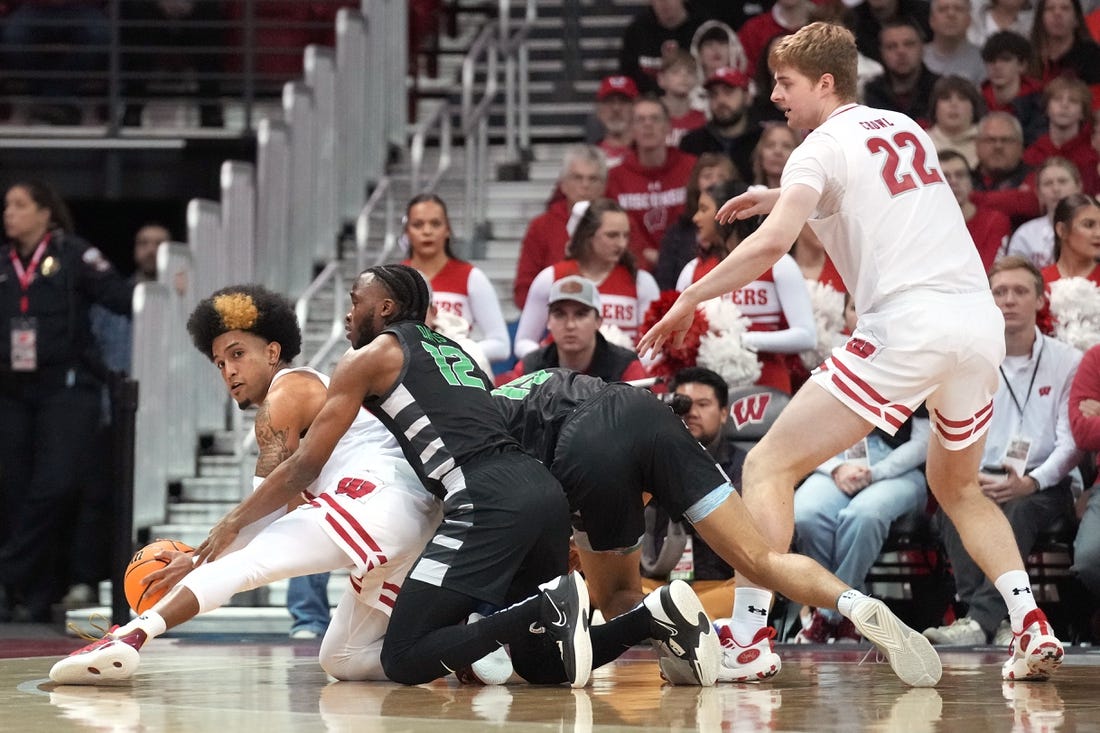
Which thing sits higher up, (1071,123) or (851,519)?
(1071,123)

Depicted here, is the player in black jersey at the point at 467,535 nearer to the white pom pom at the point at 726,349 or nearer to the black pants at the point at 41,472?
the white pom pom at the point at 726,349

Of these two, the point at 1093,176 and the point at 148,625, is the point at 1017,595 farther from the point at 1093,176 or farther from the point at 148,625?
the point at 1093,176

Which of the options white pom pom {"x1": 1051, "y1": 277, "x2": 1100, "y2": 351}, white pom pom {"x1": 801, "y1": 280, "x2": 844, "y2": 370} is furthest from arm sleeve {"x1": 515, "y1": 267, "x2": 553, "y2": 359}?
white pom pom {"x1": 1051, "y1": 277, "x2": 1100, "y2": 351}

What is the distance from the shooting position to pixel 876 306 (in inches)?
212

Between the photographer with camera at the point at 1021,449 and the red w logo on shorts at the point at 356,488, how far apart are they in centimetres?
275

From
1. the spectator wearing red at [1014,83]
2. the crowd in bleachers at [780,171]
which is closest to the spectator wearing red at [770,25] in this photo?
the crowd in bleachers at [780,171]

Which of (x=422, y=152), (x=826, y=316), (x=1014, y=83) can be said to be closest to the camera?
(x=826, y=316)

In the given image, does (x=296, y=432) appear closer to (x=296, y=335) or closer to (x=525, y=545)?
(x=296, y=335)

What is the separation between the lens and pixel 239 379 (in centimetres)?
586

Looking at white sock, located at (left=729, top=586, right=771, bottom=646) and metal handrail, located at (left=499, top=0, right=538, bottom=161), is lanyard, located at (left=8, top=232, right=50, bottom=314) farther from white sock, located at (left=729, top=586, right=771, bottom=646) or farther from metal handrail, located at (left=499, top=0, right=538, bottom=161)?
white sock, located at (left=729, top=586, right=771, bottom=646)

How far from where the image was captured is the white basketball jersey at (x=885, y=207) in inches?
210

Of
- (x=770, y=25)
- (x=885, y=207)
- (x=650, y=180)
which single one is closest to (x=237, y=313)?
(x=885, y=207)

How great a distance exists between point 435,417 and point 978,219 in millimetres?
4278

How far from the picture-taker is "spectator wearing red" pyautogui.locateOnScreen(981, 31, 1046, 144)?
9906 mm
